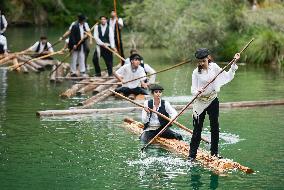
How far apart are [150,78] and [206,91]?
8545 mm

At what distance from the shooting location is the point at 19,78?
2425 centimetres

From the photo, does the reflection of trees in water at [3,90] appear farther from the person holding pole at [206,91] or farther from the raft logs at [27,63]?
the person holding pole at [206,91]

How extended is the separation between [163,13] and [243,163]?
781 inches

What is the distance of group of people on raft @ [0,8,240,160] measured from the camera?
39.3 feet

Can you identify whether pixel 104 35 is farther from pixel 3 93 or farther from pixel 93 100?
pixel 93 100

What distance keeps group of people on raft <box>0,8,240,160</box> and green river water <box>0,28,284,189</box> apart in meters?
0.42

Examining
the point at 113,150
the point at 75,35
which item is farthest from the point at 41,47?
the point at 113,150

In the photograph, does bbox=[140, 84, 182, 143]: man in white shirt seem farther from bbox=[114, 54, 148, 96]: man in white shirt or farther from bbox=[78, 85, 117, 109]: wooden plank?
bbox=[114, 54, 148, 96]: man in white shirt

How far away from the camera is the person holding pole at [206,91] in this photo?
11906 mm

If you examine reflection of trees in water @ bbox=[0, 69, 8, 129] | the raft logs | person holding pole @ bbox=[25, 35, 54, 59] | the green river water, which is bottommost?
the green river water

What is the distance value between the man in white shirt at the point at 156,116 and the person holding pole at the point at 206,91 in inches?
49.6

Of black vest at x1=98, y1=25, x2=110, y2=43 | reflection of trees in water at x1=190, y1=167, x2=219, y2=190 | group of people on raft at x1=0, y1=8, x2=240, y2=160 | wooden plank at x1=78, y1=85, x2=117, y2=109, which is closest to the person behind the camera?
reflection of trees in water at x1=190, y1=167, x2=219, y2=190

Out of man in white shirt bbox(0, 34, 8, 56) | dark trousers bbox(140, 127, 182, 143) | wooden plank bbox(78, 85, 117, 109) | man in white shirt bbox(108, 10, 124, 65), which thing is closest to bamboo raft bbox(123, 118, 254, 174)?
dark trousers bbox(140, 127, 182, 143)

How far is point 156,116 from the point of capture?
13742mm
